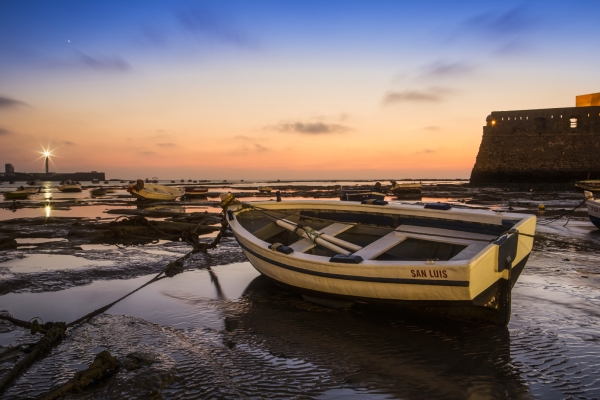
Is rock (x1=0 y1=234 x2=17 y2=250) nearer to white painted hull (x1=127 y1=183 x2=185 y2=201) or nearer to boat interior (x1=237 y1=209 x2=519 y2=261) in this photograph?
boat interior (x1=237 y1=209 x2=519 y2=261)

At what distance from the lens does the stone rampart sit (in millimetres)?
47188

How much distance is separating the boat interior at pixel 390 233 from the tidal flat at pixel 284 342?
1.04m

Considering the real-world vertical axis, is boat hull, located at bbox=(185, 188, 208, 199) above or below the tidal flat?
above

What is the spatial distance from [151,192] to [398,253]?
98.1ft

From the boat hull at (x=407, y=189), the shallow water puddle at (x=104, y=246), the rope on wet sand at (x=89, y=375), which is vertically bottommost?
the shallow water puddle at (x=104, y=246)

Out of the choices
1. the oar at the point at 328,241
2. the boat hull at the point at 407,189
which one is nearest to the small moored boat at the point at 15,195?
the boat hull at the point at 407,189

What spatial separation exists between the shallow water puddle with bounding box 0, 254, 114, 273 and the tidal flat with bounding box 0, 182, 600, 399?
1.72ft

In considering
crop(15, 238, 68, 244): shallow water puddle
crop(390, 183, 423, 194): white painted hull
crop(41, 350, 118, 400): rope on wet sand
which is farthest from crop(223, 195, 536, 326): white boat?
crop(390, 183, 423, 194): white painted hull

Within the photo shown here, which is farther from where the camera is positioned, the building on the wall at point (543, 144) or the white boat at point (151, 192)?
the building on the wall at point (543, 144)

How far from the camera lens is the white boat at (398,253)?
4.85 meters

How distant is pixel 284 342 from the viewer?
5.05 m

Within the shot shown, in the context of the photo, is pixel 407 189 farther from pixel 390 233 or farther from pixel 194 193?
pixel 390 233

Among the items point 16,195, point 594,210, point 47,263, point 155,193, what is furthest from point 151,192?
point 594,210

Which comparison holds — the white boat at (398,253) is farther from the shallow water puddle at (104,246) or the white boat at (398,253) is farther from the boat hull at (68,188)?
the boat hull at (68,188)
